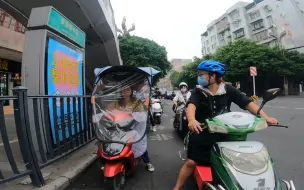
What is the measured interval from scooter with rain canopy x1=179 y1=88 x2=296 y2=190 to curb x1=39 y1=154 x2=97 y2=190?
6.65ft

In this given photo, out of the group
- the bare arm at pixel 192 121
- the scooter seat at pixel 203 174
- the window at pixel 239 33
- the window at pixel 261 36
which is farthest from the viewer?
the window at pixel 239 33

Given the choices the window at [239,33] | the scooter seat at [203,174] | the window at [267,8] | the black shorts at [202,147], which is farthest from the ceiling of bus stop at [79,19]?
the window at [239,33]

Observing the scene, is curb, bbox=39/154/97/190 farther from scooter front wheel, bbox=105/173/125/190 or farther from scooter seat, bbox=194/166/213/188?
scooter seat, bbox=194/166/213/188

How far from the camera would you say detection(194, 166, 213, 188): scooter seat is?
2975 millimetres

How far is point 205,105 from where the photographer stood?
3.34 meters

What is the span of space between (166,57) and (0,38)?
19295mm

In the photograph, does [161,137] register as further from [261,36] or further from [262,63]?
[261,36]

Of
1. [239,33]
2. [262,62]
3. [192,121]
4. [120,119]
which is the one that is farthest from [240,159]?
[239,33]

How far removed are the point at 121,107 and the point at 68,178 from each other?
1336mm

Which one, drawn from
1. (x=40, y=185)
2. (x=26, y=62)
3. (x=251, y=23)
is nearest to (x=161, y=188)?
(x=40, y=185)

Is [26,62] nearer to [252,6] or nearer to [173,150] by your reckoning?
[173,150]

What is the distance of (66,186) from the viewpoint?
156 inches

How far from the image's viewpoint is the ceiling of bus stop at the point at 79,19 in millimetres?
7430

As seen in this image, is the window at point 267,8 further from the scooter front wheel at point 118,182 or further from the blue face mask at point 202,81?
the scooter front wheel at point 118,182
